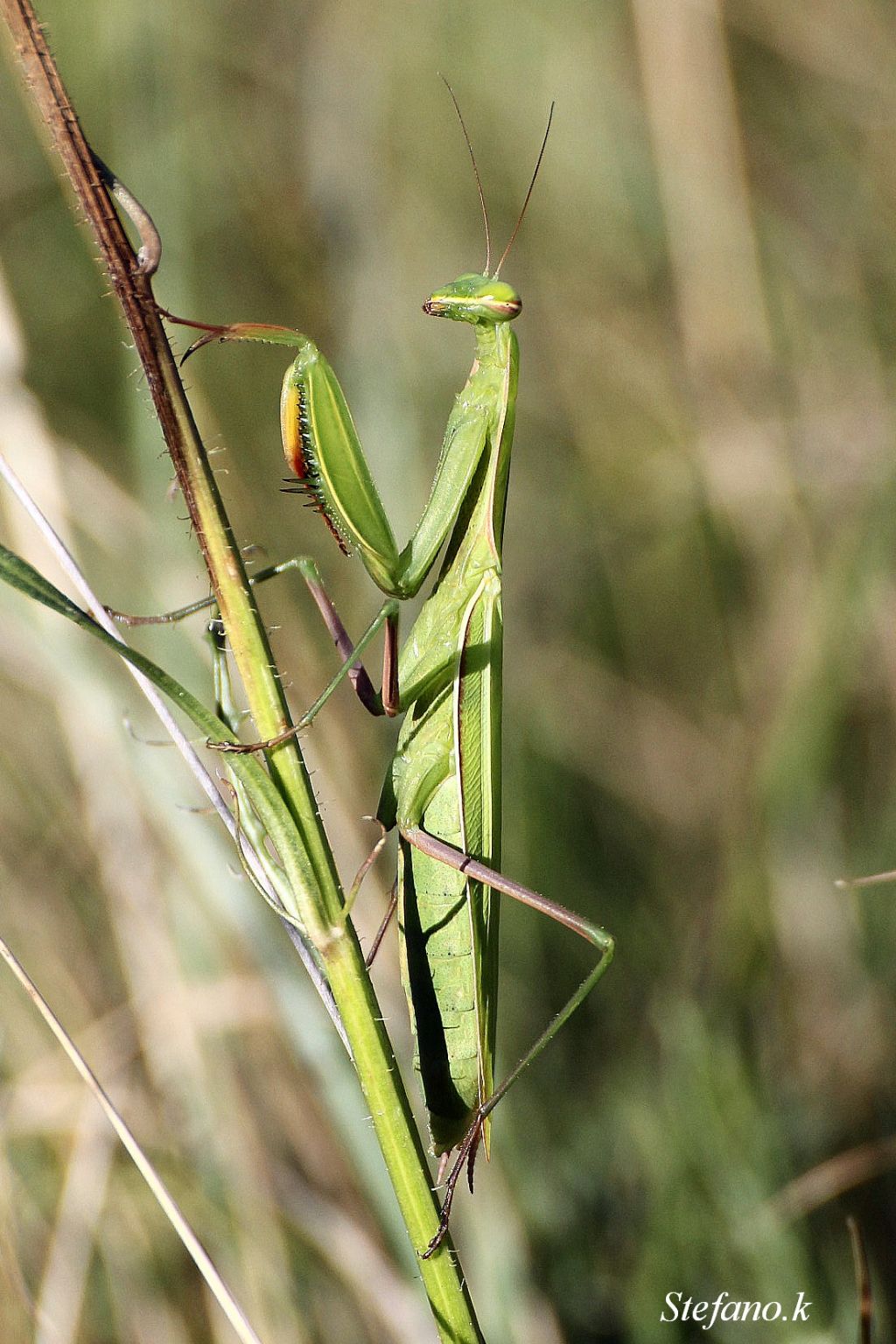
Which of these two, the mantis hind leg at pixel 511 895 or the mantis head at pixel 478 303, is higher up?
the mantis head at pixel 478 303

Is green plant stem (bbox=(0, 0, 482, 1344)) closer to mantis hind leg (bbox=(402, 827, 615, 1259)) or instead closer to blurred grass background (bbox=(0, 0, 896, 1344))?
mantis hind leg (bbox=(402, 827, 615, 1259))

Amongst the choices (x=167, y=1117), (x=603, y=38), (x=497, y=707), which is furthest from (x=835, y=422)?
(x=167, y=1117)

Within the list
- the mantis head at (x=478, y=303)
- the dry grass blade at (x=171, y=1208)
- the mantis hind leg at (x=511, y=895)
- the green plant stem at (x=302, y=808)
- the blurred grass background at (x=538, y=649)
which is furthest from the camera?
the blurred grass background at (x=538, y=649)

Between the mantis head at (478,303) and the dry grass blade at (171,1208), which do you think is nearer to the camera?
the dry grass blade at (171,1208)

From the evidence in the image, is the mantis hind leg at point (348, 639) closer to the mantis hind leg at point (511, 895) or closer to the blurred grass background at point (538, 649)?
the mantis hind leg at point (511, 895)

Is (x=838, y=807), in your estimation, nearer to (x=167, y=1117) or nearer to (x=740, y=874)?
(x=740, y=874)

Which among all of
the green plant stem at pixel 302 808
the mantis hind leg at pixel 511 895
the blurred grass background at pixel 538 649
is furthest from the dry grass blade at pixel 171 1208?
the blurred grass background at pixel 538 649

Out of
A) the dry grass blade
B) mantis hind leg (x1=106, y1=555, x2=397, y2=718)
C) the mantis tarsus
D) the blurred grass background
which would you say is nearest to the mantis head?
the mantis tarsus
